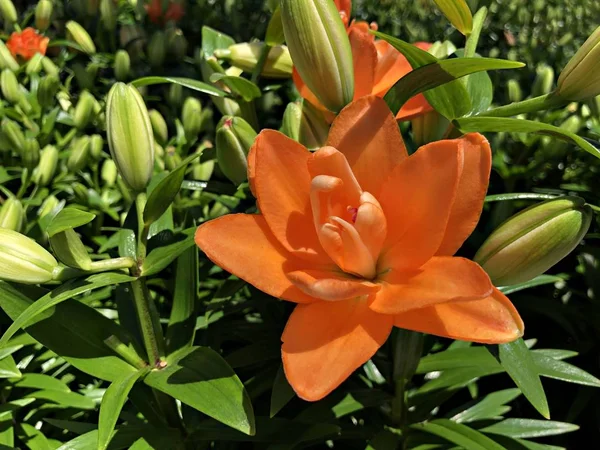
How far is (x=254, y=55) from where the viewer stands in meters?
0.75

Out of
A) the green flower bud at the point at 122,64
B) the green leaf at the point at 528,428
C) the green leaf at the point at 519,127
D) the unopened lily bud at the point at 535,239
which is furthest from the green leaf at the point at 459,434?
the green flower bud at the point at 122,64

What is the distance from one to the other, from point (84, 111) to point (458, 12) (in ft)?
2.37

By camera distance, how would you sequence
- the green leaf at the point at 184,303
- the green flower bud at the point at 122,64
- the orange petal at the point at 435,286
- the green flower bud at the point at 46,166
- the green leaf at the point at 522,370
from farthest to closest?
the green flower bud at the point at 122,64 < the green flower bud at the point at 46,166 < the green leaf at the point at 184,303 < the green leaf at the point at 522,370 < the orange petal at the point at 435,286

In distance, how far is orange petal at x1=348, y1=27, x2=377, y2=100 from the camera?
57cm

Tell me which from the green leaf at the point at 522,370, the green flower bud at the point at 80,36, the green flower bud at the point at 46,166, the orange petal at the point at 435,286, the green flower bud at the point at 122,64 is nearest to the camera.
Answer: the orange petal at the point at 435,286

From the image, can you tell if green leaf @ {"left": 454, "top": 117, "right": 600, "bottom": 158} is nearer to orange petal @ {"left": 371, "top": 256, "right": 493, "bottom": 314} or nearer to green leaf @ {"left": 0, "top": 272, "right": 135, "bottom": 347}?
orange petal @ {"left": 371, "top": 256, "right": 493, "bottom": 314}

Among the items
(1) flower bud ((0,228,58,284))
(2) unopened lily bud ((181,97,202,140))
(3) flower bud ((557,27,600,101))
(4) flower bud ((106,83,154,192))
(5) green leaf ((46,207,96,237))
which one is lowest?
(2) unopened lily bud ((181,97,202,140))

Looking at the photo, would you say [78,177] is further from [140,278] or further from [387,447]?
[387,447]

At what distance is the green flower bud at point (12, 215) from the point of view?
2.44ft

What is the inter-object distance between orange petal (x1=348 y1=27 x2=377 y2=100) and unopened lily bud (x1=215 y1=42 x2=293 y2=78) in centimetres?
17

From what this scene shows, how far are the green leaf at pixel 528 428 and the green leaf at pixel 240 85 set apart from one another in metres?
0.52

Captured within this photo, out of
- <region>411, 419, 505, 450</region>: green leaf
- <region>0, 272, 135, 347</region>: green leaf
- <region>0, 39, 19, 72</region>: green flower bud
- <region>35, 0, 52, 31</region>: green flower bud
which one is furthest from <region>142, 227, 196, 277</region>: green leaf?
<region>35, 0, 52, 31</region>: green flower bud

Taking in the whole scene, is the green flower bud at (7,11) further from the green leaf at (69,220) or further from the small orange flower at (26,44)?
the green leaf at (69,220)

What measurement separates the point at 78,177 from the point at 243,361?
0.56m
